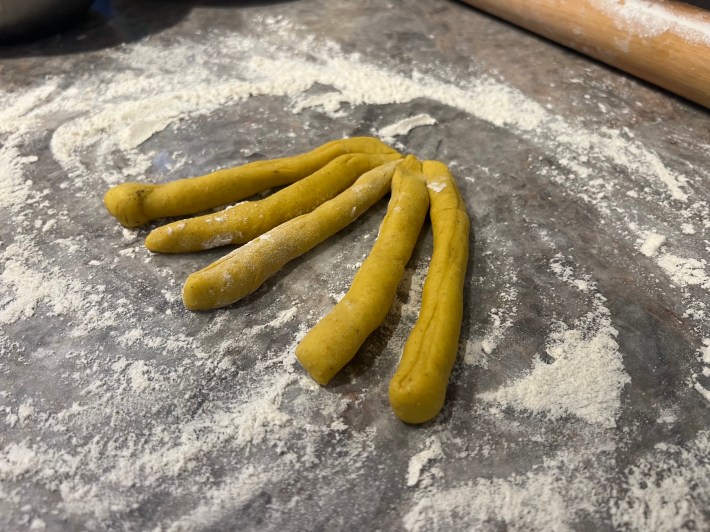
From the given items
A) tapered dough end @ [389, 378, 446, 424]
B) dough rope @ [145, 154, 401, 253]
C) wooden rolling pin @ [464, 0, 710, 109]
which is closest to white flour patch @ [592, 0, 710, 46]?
wooden rolling pin @ [464, 0, 710, 109]

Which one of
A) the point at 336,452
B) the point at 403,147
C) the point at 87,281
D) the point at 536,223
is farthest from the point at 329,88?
the point at 336,452

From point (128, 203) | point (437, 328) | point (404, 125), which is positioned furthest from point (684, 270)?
point (128, 203)

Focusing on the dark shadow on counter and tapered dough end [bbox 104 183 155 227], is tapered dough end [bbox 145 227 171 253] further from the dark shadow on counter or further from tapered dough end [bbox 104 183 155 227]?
the dark shadow on counter

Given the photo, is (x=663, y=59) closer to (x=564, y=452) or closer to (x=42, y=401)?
(x=564, y=452)

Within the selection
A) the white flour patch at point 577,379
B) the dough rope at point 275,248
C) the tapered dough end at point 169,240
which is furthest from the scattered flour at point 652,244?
the tapered dough end at point 169,240

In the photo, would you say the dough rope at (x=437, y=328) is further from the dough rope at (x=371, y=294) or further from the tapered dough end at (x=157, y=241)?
the tapered dough end at (x=157, y=241)

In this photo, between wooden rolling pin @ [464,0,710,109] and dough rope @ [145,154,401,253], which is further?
wooden rolling pin @ [464,0,710,109]
